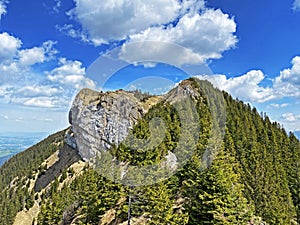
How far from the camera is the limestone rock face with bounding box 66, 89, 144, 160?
136 m

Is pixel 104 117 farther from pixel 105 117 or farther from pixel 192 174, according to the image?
pixel 192 174

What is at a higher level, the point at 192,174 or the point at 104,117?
the point at 104,117

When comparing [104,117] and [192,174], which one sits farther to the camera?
[104,117]

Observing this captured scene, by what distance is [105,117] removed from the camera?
14212 centimetres

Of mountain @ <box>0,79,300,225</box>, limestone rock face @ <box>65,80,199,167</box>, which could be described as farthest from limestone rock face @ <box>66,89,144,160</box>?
mountain @ <box>0,79,300,225</box>

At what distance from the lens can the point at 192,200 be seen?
31172 mm

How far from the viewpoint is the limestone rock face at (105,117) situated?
13625 centimetres

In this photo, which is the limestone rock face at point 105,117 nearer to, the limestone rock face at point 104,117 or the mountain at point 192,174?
the limestone rock face at point 104,117

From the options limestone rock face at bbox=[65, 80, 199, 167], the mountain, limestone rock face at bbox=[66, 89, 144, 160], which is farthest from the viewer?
limestone rock face at bbox=[66, 89, 144, 160]

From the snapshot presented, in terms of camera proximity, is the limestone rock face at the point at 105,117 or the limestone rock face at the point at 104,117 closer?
the limestone rock face at the point at 104,117

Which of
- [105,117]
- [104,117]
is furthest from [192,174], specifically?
[104,117]

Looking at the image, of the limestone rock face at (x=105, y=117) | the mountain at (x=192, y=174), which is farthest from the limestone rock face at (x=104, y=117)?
the mountain at (x=192, y=174)

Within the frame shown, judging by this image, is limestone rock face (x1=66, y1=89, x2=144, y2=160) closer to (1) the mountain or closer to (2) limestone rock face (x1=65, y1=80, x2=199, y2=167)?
(2) limestone rock face (x1=65, y1=80, x2=199, y2=167)

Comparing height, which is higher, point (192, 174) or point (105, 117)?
point (105, 117)
